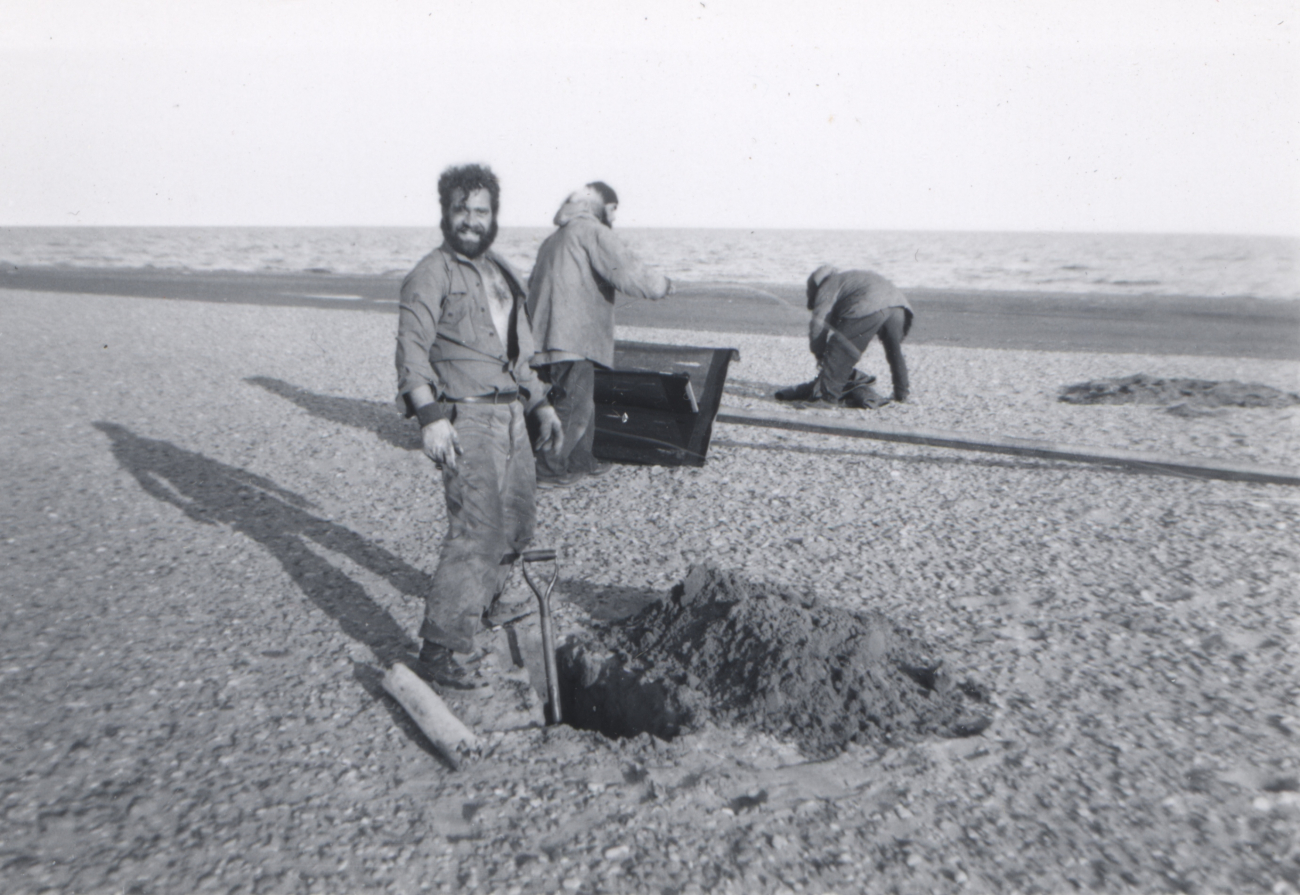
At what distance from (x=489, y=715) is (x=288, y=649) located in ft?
3.53

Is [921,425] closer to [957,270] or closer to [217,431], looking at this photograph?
[217,431]

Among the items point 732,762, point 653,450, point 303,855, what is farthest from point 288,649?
point 653,450

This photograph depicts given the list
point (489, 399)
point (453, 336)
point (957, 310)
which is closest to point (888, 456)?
point (489, 399)

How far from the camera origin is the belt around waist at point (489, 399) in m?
3.62

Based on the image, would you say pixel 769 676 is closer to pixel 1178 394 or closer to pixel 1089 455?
pixel 1089 455

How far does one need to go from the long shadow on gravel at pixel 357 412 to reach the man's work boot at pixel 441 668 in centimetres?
442

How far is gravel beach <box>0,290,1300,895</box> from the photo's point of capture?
104 inches

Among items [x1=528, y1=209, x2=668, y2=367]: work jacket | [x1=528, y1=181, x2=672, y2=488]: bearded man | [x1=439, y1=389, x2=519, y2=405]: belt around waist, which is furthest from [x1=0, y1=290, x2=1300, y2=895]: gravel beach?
[x1=439, y1=389, x2=519, y2=405]: belt around waist

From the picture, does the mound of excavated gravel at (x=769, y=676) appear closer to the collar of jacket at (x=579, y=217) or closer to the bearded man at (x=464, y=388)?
the bearded man at (x=464, y=388)

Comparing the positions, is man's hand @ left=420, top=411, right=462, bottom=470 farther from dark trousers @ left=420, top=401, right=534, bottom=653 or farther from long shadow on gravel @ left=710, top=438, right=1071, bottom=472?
long shadow on gravel @ left=710, top=438, right=1071, bottom=472

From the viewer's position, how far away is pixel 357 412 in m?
9.27

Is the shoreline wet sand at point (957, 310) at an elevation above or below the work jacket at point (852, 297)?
below

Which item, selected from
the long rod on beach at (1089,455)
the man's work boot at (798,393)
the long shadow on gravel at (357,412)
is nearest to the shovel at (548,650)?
the long rod on beach at (1089,455)

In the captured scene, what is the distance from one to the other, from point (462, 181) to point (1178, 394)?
886 cm
